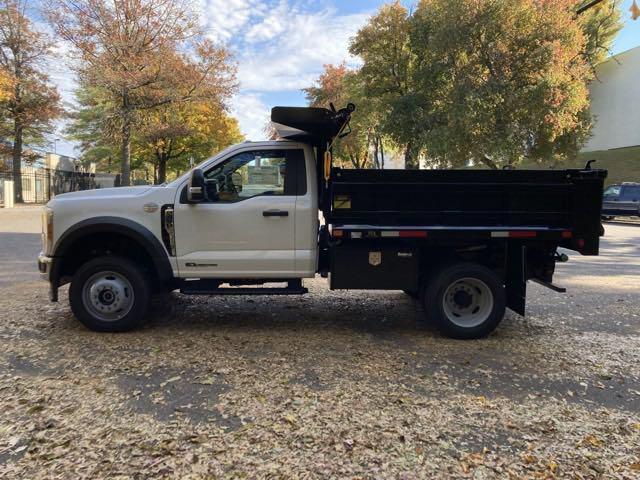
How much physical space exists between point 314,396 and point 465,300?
2.37m

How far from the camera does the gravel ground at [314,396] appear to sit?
307 centimetres

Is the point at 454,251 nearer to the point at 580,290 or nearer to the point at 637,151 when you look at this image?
the point at 580,290

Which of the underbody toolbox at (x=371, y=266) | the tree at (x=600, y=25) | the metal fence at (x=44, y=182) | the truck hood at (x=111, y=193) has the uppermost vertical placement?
the tree at (x=600, y=25)

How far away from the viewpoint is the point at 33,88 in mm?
30281

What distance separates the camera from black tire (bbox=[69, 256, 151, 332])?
5348 mm

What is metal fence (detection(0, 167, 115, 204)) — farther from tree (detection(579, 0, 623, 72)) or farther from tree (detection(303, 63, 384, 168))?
tree (detection(579, 0, 623, 72))

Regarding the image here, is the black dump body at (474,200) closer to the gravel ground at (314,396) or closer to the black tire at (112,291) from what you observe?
the gravel ground at (314,396)

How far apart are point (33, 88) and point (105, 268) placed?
30.8 m

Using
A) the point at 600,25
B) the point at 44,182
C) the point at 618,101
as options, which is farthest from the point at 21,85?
the point at 618,101

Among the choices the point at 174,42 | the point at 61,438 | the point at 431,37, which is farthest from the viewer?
the point at 174,42

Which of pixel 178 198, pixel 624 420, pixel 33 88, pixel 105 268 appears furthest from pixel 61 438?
pixel 33 88

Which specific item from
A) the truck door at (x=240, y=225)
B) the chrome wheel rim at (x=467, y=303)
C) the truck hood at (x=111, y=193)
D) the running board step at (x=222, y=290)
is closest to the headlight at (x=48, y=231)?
the truck hood at (x=111, y=193)

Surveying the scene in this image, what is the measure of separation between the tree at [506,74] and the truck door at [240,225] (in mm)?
17070

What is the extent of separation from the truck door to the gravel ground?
2.53 ft
